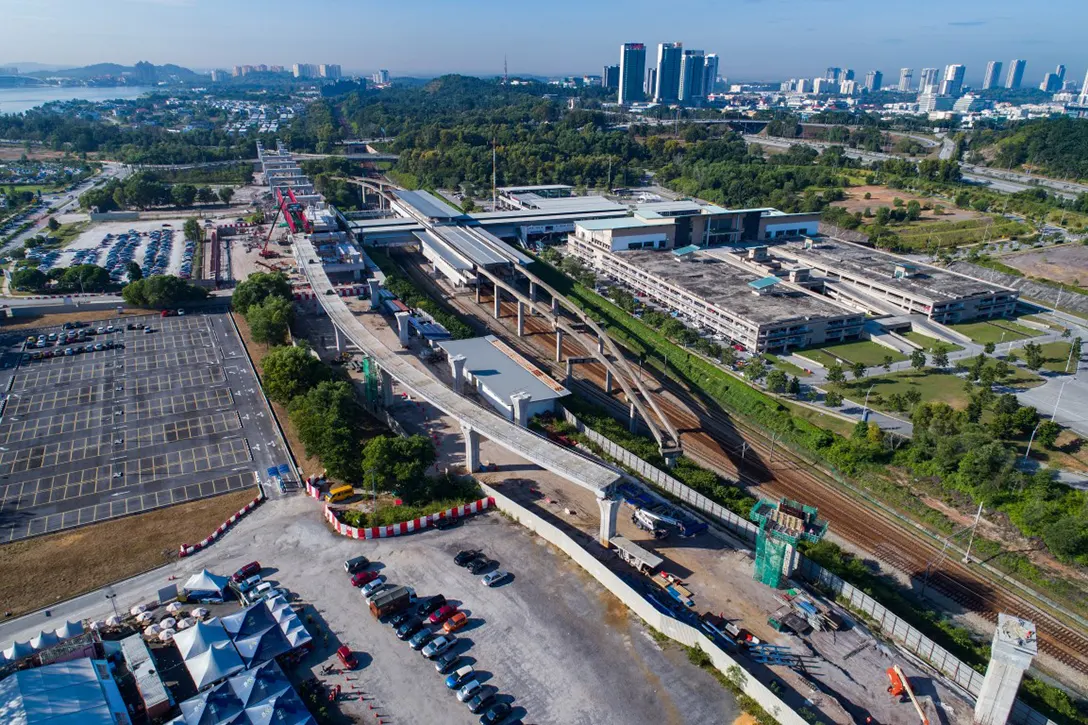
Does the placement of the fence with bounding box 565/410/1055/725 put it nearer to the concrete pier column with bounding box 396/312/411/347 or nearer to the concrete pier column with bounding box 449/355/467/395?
the concrete pier column with bounding box 449/355/467/395

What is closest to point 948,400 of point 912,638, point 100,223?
point 912,638

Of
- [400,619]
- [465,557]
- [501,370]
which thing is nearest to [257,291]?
[501,370]

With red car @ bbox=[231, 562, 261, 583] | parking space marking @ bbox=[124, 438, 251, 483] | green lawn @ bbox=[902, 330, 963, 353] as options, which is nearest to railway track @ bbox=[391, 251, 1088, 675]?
green lawn @ bbox=[902, 330, 963, 353]

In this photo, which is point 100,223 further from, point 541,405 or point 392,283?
point 541,405

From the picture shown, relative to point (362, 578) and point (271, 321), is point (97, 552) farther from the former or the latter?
point (271, 321)

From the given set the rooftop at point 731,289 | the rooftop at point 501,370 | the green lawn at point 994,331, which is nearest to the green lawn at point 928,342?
the green lawn at point 994,331
